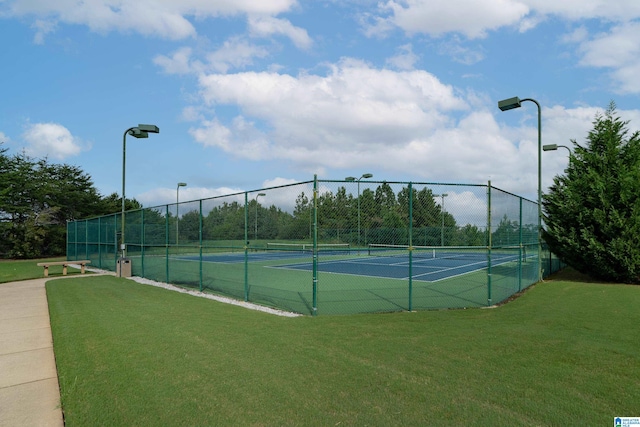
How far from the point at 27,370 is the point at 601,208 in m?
15.1

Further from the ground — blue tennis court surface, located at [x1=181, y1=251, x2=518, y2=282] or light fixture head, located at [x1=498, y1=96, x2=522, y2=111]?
light fixture head, located at [x1=498, y1=96, x2=522, y2=111]

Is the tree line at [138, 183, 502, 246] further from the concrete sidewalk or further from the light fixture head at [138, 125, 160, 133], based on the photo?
the concrete sidewalk

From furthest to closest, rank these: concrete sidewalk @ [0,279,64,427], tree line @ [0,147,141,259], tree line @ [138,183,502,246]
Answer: tree line @ [0,147,141,259]
tree line @ [138,183,502,246]
concrete sidewalk @ [0,279,64,427]

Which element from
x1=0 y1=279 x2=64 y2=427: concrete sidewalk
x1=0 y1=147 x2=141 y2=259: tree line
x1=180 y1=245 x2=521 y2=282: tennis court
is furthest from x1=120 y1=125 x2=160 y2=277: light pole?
x1=0 y1=147 x2=141 y2=259: tree line

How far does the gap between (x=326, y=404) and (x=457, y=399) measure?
4.12 ft

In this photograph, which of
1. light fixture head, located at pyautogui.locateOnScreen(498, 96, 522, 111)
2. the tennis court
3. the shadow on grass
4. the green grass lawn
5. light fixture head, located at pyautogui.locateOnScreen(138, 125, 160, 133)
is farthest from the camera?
light fixture head, located at pyautogui.locateOnScreen(138, 125, 160, 133)

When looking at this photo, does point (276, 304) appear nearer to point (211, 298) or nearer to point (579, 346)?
point (211, 298)

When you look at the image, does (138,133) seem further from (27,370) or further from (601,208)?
(601,208)

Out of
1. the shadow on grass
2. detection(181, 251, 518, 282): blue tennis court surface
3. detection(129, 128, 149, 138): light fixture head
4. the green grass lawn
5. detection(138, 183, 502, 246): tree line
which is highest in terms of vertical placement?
detection(129, 128, 149, 138): light fixture head

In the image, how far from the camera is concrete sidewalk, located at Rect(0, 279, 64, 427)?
3748 mm

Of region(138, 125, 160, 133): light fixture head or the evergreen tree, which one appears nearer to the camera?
the evergreen tree

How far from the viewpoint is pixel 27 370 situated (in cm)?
497

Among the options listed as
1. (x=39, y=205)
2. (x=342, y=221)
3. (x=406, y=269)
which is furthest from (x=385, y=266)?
(x=39, y=205)

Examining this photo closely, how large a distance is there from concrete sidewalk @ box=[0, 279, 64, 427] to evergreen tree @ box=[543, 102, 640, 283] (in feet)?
47.1
